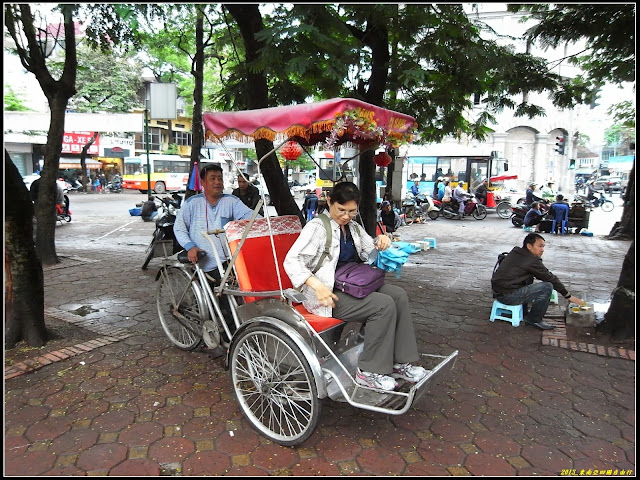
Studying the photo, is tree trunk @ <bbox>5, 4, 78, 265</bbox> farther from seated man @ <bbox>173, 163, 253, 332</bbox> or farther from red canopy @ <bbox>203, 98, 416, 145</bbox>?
red canopy @ <bbox>203, 98, 416, 145</bbox>

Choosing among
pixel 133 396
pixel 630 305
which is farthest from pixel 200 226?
pixel 630 305

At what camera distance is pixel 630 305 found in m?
4.34

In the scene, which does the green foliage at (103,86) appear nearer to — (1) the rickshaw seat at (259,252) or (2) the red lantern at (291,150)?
(2) the red lantern at (291,150)

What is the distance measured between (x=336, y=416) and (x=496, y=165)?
19.6 meters

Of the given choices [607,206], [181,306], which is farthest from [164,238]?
[607,206]

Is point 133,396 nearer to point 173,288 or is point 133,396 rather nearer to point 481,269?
point 173,288

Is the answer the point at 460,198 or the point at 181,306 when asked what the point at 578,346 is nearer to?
the point at 181,306

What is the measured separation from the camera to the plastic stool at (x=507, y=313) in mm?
4914

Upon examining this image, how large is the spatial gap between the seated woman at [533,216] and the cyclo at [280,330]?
11.9 meters

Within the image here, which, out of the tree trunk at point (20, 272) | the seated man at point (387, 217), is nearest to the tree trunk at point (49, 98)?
the tree trunk at point (20, 272)

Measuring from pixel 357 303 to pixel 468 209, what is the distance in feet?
51.1

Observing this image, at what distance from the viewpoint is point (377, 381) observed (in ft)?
9.32

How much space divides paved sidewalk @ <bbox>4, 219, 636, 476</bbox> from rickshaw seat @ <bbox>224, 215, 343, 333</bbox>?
0.86 meters

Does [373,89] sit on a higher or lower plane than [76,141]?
lower
